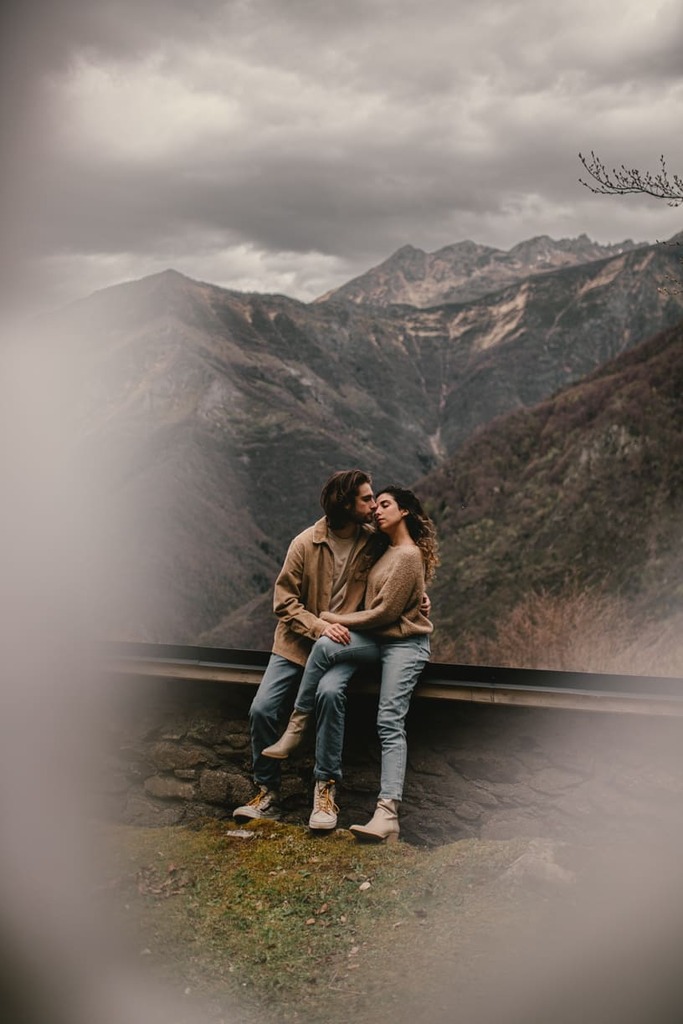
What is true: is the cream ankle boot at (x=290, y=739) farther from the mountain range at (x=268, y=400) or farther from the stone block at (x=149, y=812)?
the mountain range at (x=268, y=400)

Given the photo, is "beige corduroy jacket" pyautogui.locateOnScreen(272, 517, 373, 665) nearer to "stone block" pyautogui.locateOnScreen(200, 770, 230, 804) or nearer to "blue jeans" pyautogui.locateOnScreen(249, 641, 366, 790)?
"blue jeans" pyautogui.locateOnScreen(249, 641, 366, 790)

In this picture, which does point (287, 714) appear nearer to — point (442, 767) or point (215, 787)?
point (215, 787)

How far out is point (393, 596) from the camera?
10.4 ft

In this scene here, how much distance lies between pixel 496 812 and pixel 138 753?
58.4 inches

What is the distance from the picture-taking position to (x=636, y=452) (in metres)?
28.0

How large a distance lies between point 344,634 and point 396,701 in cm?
28

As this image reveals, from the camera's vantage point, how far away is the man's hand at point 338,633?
125 inches

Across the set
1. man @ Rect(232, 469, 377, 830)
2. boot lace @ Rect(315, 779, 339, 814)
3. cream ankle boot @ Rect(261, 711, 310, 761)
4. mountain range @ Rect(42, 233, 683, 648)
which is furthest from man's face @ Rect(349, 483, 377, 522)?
mountain range @ Rect(42, 233, 683, 648)

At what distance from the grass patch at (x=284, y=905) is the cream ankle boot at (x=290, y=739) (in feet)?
0.84

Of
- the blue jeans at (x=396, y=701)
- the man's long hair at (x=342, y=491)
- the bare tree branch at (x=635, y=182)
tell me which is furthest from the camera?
the bare tree branch at (x=635, y=182)

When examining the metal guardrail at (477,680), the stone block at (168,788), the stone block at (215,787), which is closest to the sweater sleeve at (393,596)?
the metal guardrail at (477,680)

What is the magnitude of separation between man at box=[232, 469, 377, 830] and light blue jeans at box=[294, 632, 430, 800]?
93mm

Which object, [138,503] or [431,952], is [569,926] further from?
[138,503]

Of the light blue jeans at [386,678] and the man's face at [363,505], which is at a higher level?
the man's face at [363,505]
